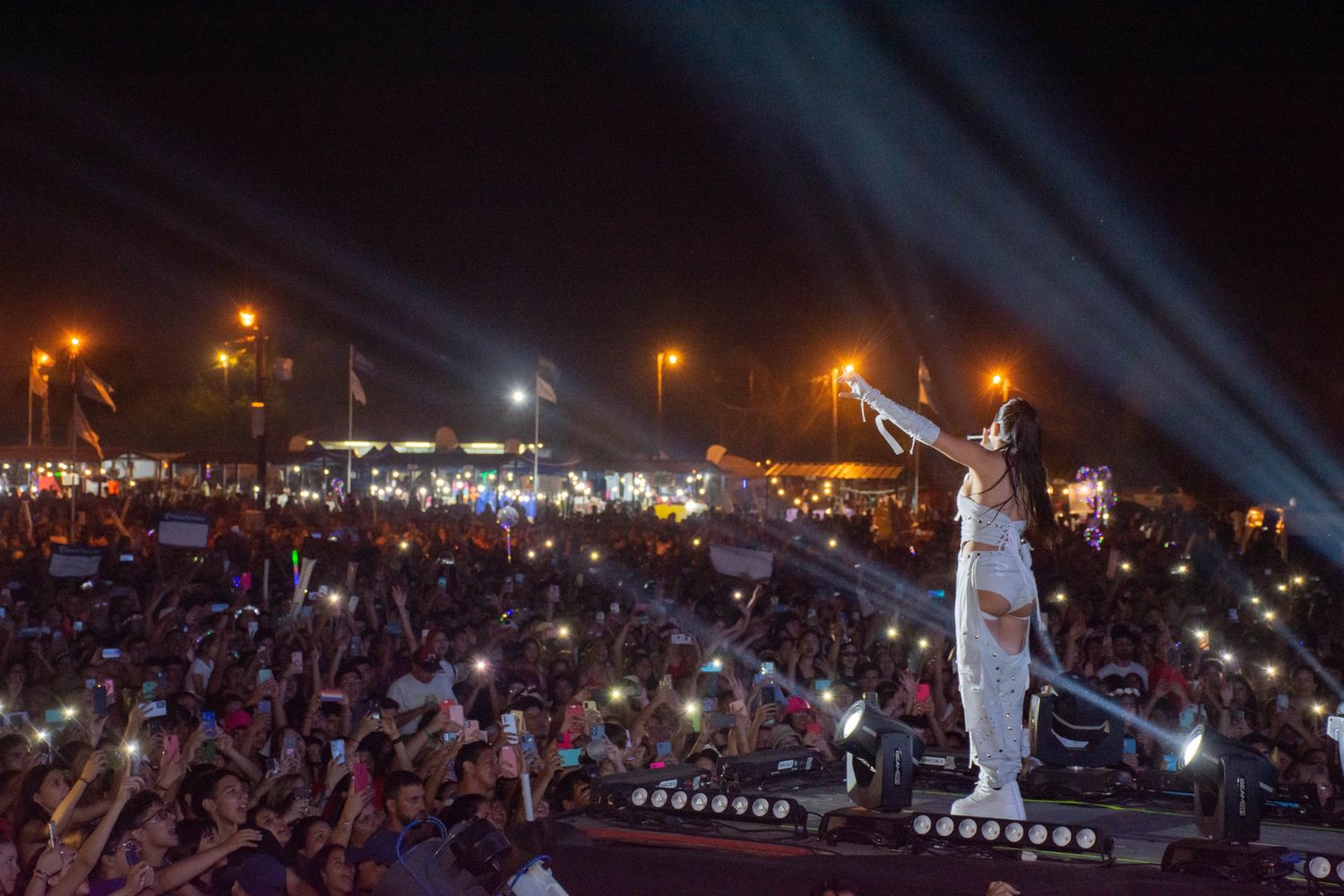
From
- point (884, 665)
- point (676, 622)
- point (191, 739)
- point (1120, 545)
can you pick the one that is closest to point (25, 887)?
point (191, 739)

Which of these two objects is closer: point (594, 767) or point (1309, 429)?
point (594, 767)

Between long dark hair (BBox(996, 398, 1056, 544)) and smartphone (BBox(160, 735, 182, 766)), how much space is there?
400 centimetres

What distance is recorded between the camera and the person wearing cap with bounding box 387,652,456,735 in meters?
9.25

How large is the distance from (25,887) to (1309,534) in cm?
2026

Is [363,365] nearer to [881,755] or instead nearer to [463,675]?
[463,675]

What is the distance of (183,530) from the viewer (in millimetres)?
13438

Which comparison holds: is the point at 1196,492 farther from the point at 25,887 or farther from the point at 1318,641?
the point at 25,887

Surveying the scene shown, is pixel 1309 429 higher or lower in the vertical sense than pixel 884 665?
higher

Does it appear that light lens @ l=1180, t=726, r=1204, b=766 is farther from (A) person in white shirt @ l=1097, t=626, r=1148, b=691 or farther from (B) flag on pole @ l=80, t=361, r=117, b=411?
(B) flag on pole @ l=80, t=361, r=117, b=411

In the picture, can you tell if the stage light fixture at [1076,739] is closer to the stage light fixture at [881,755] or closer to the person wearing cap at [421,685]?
the stage light fixture at [881,755]

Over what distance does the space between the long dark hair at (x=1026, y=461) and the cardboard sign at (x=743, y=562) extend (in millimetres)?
8502

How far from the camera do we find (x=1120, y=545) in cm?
1753

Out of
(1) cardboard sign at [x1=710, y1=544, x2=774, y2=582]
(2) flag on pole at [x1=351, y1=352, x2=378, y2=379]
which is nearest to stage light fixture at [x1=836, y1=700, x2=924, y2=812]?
(1) cardboard sign at [x1=710, y1=544, x2=774, y2=582]

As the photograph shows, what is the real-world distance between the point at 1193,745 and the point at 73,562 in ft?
34.8
